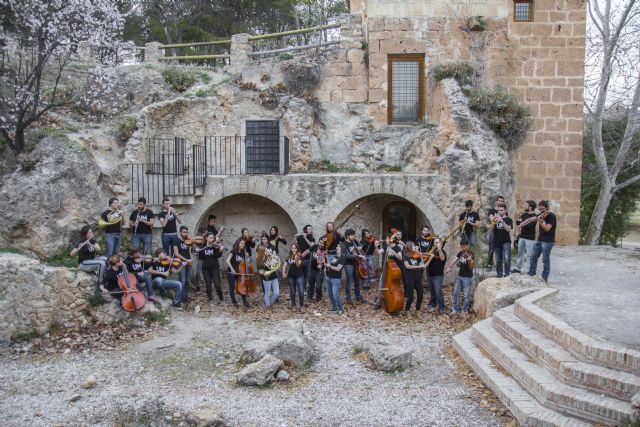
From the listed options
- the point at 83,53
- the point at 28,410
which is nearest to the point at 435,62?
the point at 83,53

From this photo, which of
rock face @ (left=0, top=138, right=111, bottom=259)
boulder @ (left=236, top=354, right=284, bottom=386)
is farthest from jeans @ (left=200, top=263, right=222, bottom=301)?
boulder @ (left=236, top=354, right=284, bottom=386)

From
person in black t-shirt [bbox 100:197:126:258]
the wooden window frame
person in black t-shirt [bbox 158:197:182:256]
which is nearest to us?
person in black t-shirt [bbox 100:197:126:258]

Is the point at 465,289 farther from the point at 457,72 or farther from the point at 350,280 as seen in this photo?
the point at 457,72

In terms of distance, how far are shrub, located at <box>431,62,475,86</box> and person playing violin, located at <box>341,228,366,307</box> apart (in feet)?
20.9

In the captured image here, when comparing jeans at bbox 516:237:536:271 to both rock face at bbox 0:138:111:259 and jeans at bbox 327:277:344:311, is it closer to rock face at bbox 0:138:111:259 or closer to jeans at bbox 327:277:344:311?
jeans at bbox 327:277:344:311

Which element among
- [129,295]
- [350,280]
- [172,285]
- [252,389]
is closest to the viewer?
[252,389]

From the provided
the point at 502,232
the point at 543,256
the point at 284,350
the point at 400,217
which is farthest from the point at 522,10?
the point at 284,350

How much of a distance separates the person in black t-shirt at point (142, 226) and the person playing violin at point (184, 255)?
0.61 metres

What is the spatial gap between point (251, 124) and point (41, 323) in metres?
8.72

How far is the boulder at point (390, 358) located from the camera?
9.53 m

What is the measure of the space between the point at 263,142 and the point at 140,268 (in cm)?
688

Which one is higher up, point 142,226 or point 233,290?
point 142,226

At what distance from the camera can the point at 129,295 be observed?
11820 mm

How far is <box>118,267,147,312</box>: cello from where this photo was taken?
11.8 metres
